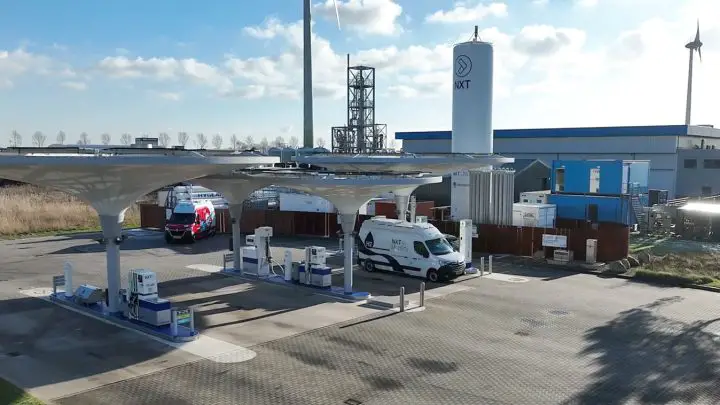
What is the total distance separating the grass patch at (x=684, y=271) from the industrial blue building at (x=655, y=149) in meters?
24.6

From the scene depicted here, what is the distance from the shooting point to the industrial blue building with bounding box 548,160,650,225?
3603cm

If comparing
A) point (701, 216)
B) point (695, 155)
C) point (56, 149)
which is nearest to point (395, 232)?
point (56, 149)

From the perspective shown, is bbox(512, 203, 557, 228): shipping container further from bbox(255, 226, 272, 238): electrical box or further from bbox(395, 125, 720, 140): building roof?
bbox(395, 125, 720, 140): building roof

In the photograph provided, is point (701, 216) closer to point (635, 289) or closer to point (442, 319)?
point (635, 289)

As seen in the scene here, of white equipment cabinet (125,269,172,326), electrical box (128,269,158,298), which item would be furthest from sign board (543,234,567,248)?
electrical box (128,269,158,298)

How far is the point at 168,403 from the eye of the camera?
40.0ft

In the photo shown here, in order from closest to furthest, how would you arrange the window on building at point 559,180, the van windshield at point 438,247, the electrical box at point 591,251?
1. the van windshield at point 438,247
2. the electrical box at point 591,251
3. the window on building at point 559,180

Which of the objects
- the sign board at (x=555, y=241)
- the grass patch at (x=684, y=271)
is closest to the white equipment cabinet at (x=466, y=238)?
the sign board at (x=555, y=241)

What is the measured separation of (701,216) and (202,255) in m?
28.5

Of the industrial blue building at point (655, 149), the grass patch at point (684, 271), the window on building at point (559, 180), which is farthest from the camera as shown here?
the industrial blue building at point (655, 149)

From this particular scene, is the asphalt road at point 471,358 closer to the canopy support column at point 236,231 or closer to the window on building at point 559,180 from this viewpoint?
the canopy support column at point 236,231

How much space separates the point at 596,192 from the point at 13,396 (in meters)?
33.0

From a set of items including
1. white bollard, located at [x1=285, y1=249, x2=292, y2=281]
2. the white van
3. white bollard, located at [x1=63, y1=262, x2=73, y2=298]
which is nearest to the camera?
white bollard, located at [x1=63, y1=262, x2=73, y2=298]

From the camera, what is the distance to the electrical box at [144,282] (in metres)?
17.5
